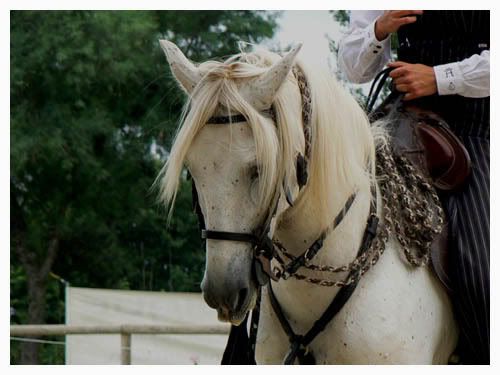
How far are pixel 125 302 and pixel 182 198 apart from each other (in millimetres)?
4110

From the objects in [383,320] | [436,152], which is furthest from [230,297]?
[436,152]

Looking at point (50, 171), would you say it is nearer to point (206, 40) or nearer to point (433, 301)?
point (206, 40)

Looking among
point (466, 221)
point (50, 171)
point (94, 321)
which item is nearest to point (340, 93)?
point (466, 221)

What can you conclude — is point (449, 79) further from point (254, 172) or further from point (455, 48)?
point (254, 172)

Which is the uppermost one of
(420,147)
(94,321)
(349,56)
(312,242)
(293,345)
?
(349,56)

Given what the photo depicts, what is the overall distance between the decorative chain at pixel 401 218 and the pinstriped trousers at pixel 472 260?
8 centimetres

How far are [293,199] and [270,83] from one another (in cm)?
35

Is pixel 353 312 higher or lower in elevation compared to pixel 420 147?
lower

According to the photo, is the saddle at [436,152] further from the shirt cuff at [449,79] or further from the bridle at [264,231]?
the bridle at [264,231]

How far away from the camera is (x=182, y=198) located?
11.9 m

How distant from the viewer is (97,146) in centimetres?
1311

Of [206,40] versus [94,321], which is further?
A: [206,40]

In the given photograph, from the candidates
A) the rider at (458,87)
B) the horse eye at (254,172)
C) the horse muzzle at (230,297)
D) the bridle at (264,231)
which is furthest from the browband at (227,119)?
the rider at (458,87)

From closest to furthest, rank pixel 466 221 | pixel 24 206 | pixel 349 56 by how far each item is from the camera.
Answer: pixel 466 221, pixel 349 56, pixel 24 206
